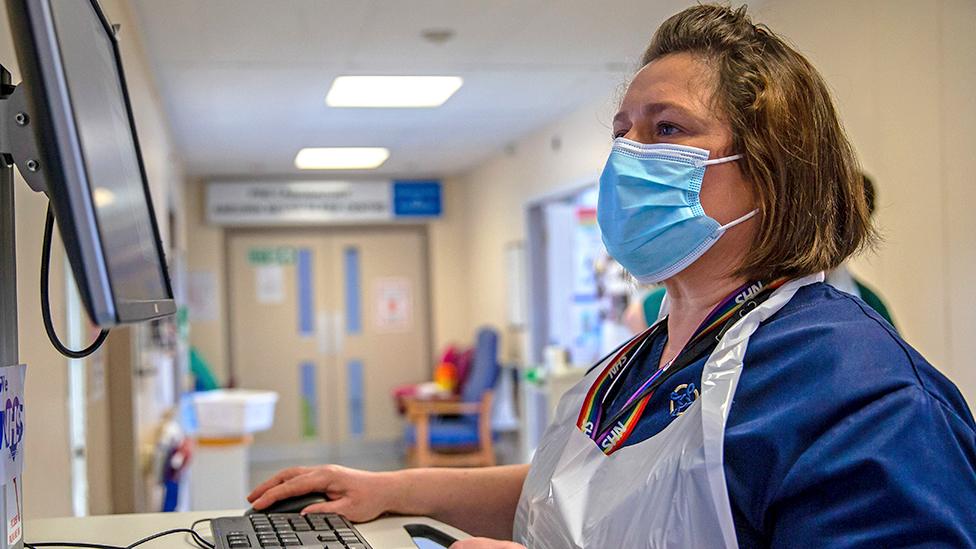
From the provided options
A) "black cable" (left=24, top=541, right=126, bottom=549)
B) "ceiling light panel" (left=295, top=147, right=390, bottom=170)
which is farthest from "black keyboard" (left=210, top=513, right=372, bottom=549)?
"ceiling light panel" (left=295, top=147, right=390, bottom=170)

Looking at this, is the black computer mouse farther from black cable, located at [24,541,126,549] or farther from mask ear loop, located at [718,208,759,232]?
mask ear loop, located at [718,208,759,232]

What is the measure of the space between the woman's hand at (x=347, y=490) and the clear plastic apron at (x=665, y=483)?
0.90ft

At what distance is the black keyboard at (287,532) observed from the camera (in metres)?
1.14

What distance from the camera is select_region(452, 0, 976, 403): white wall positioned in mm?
3209

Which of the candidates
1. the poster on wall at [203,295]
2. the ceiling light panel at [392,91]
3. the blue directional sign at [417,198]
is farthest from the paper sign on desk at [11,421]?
the blue directional sign at [417,198]

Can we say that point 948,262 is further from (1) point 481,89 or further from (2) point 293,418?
(2) point 293,418

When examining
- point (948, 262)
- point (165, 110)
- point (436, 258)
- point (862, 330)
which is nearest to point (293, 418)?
point (436, 258)

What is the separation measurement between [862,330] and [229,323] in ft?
28.4

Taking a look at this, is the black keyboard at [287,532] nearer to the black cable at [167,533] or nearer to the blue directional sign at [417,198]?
the black cable at [167,533]

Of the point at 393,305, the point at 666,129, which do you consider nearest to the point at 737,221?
the point at 666,129

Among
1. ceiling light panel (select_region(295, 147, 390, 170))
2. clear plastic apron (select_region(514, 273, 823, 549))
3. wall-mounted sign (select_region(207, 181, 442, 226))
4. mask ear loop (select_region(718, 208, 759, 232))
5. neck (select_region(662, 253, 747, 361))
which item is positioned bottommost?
clear plastic apron (select_region(514, 273, 823, 549))

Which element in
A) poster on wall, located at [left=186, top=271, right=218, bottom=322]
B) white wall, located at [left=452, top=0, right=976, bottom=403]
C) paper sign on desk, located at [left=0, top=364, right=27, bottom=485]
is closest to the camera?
paper sign on desk, located at [left=0, top=364, right=27, bottom=485]

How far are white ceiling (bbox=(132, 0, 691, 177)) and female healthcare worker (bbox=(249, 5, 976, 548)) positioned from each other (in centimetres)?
218

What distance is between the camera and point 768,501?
1.00 metres
